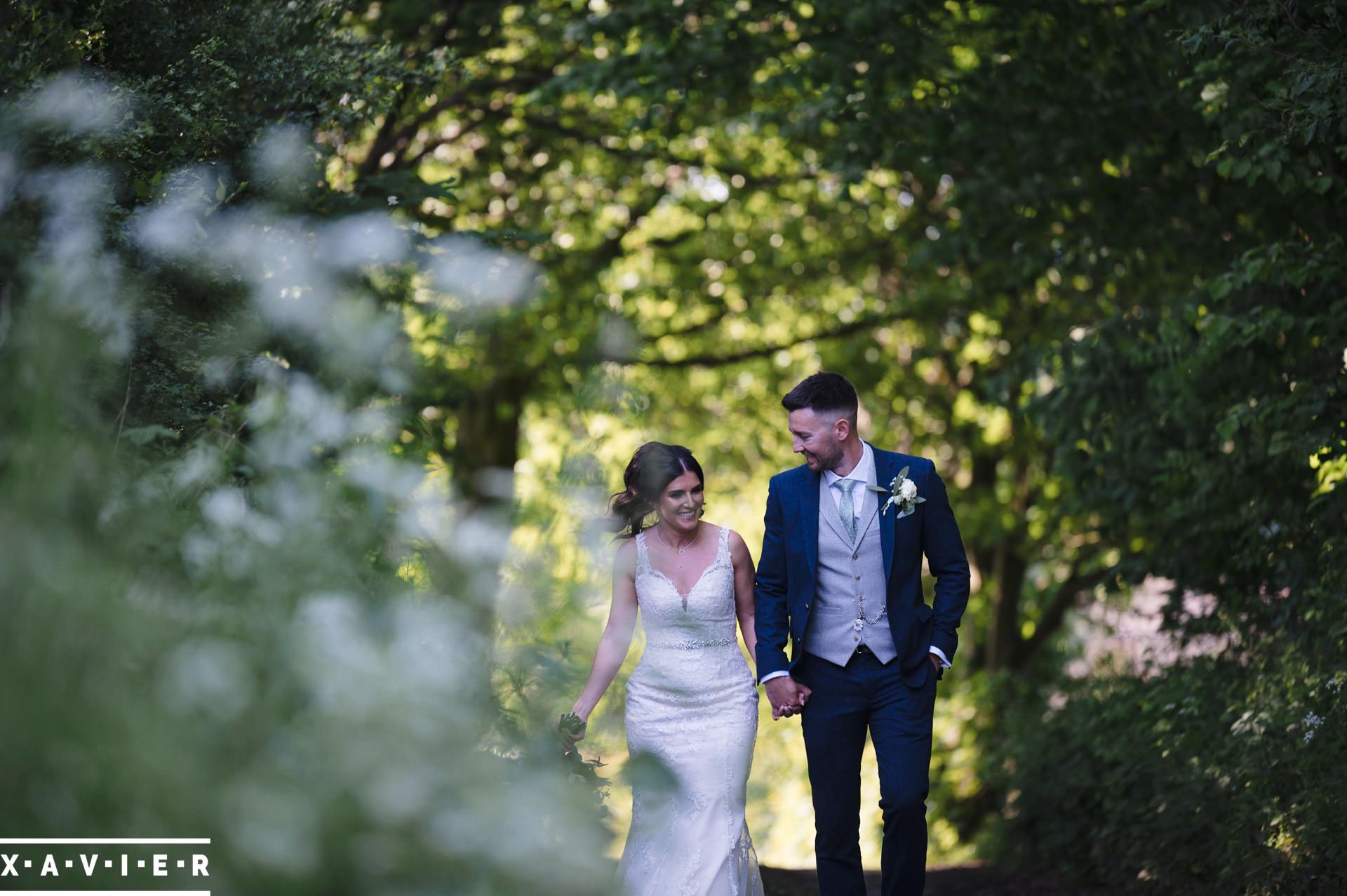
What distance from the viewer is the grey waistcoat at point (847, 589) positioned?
194 inches

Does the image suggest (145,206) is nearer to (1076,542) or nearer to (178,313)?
(178,313)

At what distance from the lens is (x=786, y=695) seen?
494 cm

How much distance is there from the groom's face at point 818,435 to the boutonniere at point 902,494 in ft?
0.75

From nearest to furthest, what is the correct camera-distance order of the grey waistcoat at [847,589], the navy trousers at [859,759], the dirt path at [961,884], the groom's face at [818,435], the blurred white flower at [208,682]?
the blurred white flower at [208,682]
the navy trousers at [859,759]
the grey waistcoat at [847,589]
the groom's face at [818,435]
the dirt path at [961,884]

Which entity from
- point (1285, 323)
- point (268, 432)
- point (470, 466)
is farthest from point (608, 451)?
point (470, 466)

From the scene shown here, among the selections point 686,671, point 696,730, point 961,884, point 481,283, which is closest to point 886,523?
point 686,671

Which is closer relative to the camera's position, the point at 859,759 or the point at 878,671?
the point at 878,671

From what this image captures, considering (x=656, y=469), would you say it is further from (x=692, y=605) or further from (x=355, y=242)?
(x=355, y=242)

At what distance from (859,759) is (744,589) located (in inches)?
35.2

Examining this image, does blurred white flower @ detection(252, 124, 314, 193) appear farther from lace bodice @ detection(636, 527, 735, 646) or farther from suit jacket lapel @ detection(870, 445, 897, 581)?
suit jacket lapel @ detection(870, 445, 897, 581)

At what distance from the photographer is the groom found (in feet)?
16.0

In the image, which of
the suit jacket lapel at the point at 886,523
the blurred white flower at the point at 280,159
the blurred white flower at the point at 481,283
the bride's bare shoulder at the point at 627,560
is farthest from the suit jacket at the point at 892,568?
the blurred white flower at the point at 280,159

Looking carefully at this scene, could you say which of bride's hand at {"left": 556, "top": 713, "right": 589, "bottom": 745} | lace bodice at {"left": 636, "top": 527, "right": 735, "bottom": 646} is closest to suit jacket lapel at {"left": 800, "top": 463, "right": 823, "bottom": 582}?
lace bodice at {"left": 636, "top": 527, "right": 735, "bottom": 646}

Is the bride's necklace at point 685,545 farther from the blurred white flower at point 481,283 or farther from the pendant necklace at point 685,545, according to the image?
the blurred white flower at point 481,283
